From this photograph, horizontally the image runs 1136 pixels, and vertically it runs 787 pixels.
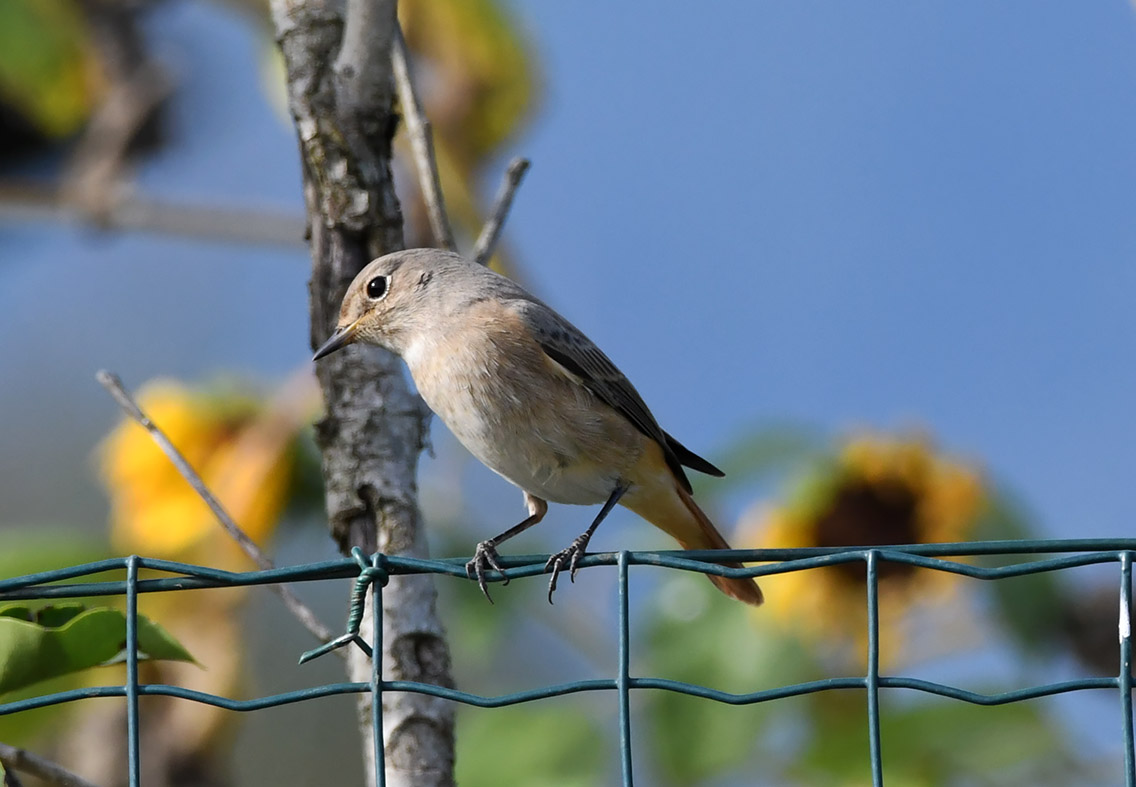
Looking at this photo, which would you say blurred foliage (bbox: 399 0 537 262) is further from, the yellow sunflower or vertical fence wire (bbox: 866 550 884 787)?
vertical fence wire (bbox: 866 550 884 787)

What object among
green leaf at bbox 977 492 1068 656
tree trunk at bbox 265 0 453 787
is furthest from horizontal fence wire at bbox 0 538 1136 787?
green leaf at bbox 977 492 1068 656

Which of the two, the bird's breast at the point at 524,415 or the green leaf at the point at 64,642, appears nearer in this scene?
the green leaf at the point at 64,642

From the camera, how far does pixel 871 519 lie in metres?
3.72

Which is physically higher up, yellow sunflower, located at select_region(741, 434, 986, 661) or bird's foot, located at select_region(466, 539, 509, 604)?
yellow sunflower, located at select_region(741, 434, 986, 661)

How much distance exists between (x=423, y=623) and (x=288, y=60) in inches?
50.8

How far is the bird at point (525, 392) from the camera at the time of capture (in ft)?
10.5

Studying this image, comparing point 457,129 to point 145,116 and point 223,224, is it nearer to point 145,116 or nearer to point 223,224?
point 223,224

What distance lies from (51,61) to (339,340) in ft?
10.3

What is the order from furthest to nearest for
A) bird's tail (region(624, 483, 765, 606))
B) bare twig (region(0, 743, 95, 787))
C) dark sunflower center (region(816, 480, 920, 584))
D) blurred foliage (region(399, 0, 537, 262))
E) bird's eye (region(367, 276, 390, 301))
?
blurred foliage (region(399, 0, 537, 262)), dark sunflower center (region(816, 480, 920, 584)), bird's tail (region(624, 483, 765, 606)), bird's eye (region(367, 276, 390, 301)), bare twig (region(0, 743, 95, 787))

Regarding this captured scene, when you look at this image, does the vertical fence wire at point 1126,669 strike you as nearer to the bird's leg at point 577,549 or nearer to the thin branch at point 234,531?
the bird's leg at point 577,549

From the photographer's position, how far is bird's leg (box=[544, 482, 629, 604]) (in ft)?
8.60

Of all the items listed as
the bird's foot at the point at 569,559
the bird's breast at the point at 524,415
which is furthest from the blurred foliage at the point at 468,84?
the bird's foot at the point at 569,559

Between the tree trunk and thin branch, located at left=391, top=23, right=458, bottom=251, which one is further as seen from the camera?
thin branch, located at left=391, top=23, right=458, bottom=251

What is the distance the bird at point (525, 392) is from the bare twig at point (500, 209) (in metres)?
0.07
